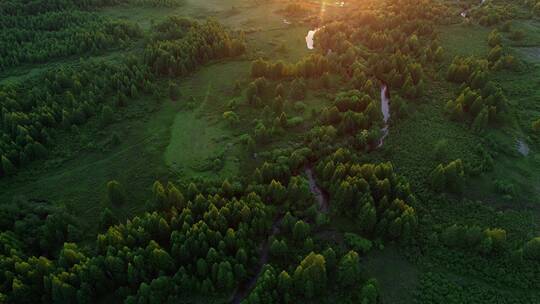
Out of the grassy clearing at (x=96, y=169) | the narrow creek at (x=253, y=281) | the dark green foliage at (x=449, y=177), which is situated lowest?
the narrow creek at (x=253, y=281)

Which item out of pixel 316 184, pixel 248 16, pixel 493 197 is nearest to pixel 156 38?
pixel 248 16

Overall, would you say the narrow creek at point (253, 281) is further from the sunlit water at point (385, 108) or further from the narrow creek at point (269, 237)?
the sunlit water at point (385, 108)

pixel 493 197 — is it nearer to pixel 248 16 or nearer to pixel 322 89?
pixel 322 89

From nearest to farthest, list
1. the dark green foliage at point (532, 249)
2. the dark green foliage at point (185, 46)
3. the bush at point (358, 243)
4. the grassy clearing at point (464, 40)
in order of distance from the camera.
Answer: the dark green foliage at point (532, 249)
the bush at point (358, 243)
the dark green foliage at point (185, 46)
the grassy clearing at point (464, 40)

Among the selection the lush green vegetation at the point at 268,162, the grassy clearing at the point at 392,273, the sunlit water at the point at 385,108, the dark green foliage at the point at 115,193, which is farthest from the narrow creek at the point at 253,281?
the sunlit water at the point at 385,108

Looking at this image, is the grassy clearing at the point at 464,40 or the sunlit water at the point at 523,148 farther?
the grassy clearing at the point at 464,40

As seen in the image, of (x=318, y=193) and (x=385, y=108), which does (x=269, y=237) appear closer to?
(x=318, y=193)

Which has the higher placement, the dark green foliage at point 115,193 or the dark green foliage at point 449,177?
the dark green foliage at point 449,177

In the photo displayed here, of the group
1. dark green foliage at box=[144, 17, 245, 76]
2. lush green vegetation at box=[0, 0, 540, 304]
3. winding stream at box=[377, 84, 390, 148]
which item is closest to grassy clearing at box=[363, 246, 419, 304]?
lush green vegetation at box=[0, 0, 540, 304]

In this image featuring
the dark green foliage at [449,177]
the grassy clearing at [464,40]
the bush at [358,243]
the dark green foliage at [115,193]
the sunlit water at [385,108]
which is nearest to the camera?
the bush at [358,243]
